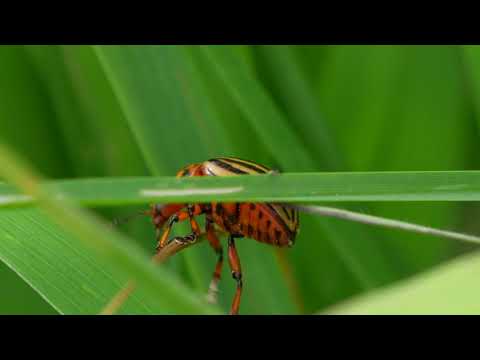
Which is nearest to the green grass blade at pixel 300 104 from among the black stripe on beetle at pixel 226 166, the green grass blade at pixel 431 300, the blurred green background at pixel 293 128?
the blurred green background at pixel 293 128

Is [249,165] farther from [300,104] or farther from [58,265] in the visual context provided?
[300,104]

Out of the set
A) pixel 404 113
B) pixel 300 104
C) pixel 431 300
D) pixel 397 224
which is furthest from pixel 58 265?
pixel 404 113

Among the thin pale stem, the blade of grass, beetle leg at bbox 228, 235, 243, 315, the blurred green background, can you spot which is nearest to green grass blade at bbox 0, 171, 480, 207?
the thin pale stem

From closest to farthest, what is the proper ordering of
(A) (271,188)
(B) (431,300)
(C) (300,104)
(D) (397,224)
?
1. (B) (431,300)
2. (A) (271,188)
3. (D) (397,224)
4. (C) (300,104)

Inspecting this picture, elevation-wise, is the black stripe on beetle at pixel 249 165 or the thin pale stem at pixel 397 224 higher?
the black stripe on beetle at pixel 249 165

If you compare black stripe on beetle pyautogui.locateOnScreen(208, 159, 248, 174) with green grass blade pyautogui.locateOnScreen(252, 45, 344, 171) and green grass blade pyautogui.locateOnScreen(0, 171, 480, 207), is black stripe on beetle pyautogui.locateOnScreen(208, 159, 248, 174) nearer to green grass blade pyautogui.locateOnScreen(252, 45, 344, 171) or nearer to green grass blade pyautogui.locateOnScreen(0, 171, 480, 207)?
green grass blade pyautogui.locateOnScreen(0, 171, 480, 207)

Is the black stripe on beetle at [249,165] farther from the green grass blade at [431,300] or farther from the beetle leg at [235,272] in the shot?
the green grass blade at [431,300]

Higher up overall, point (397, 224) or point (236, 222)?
point (236, 222)

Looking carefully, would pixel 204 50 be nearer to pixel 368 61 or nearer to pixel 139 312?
pixel 368 61
